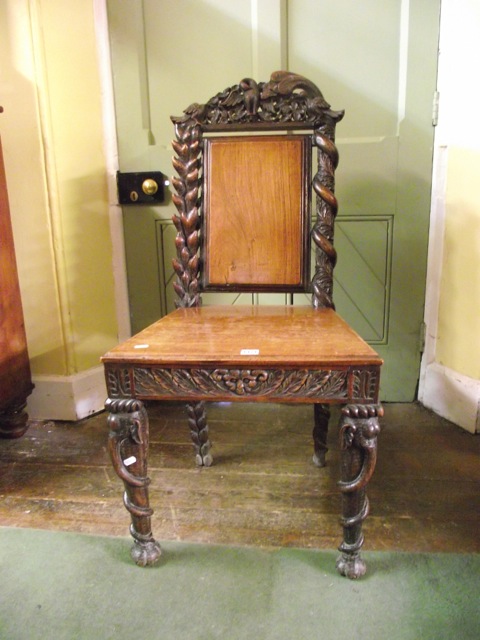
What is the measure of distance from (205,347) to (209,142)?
77 cm

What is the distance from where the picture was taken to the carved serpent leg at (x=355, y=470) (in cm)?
84

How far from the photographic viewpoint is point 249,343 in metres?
0.91

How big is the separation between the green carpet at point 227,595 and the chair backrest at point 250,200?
28.5 inches

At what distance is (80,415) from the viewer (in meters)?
1.77

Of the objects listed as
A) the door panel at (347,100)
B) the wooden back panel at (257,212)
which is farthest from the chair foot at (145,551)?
the door panel at (347,100)

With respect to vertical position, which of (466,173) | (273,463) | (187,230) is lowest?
(273,463)

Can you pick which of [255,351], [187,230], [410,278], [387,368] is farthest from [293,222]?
[387,368]

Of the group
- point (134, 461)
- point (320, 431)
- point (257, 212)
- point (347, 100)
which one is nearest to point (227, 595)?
point (134, 461)

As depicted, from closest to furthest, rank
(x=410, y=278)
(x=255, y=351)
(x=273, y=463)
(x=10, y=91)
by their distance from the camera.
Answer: (x=255, y=351), (x=273, y=463), (x=10, y=91), (x=410, y=278)

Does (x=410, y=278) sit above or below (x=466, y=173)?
below

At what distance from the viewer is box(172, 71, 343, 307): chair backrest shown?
1.26 m

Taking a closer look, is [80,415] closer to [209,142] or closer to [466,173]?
[209,142]

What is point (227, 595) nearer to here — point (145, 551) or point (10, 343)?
point (145, 551)

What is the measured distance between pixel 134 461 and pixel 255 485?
0.51 m
